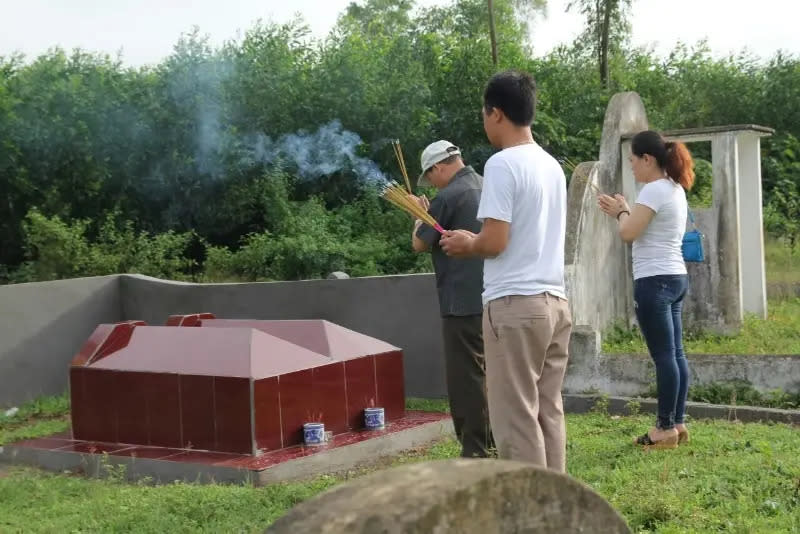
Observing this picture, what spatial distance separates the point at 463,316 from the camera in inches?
219

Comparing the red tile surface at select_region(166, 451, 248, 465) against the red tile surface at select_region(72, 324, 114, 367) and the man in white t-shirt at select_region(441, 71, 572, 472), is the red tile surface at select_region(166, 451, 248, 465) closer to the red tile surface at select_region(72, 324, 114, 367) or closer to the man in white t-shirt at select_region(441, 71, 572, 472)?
the red tile surface at select_region(72, 324, 114, 367)

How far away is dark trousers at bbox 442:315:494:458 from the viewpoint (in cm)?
560

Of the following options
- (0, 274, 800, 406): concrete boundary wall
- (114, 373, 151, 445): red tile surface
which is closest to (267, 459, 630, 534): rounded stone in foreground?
(114, 373, 151, 445): red tile surface

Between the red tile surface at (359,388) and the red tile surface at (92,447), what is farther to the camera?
the red tile surface at (359,388)

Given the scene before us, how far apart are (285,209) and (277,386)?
24.8 ft

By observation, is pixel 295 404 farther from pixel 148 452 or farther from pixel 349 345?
pixel 148 452

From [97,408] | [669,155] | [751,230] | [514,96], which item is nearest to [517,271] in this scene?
[514,96]

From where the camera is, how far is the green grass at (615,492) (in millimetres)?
4594

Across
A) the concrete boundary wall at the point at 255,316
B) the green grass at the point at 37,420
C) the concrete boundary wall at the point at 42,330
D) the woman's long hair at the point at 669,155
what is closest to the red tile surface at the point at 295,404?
the concrete boundary wall at the point at 255,316

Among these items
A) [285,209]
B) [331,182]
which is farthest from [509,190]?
[331,182]

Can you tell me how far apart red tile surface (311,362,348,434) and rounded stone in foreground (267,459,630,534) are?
524 centimetres

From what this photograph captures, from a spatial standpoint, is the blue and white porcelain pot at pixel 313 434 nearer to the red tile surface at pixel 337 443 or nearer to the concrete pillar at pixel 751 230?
the red tile surface at pixel 337 443

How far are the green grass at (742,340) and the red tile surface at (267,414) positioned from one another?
3195mm

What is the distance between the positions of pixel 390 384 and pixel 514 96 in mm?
4365
